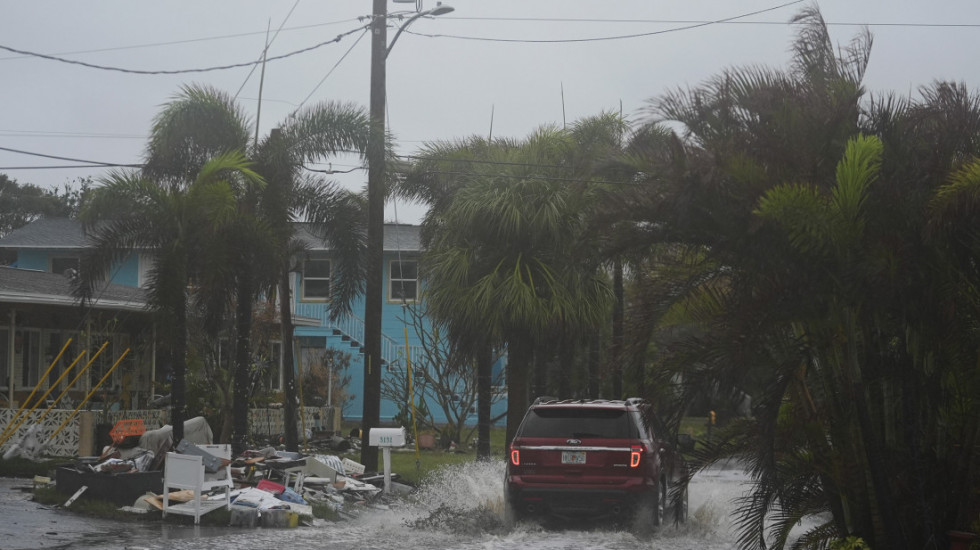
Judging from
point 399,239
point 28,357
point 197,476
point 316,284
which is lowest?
point 197,476

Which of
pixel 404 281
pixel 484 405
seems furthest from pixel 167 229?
pixel 404 281

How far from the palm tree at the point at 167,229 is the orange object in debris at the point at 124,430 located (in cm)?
74

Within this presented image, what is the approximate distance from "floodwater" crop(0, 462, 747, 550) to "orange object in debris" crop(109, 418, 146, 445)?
152 cm

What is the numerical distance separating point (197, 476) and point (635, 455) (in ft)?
18.0

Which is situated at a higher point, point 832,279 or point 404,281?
point 404,281

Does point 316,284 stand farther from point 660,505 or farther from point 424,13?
point 660,505

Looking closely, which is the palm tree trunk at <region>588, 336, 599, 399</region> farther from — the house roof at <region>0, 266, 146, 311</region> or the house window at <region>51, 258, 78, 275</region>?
the house window at <region>51, 258, 78, 275</region>

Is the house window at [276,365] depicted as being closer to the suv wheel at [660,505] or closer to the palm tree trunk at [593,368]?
the palm tree trunk at [593,368]

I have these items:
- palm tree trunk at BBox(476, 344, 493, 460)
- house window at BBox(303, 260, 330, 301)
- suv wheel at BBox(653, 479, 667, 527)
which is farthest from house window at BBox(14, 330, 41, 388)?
suv wheel at BBox(653, 479, 667, 527)

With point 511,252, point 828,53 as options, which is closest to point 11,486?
point 511,252

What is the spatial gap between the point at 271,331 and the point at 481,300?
11512 mm

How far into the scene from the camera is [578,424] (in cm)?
1458

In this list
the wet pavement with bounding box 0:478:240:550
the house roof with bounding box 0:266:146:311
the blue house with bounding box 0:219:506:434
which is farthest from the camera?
the blue house with bounding box 0:219:506:434

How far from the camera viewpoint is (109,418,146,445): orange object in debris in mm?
18344
